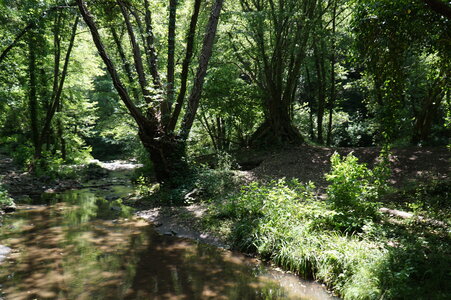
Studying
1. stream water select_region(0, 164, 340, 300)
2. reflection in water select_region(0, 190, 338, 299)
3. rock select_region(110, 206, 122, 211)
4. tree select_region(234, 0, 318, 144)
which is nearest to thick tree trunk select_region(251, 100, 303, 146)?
tree select_region(234, 0, 318, 144)

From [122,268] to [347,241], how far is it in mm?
3741

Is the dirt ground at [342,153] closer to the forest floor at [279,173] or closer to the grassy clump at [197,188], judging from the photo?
the forest floor at [279,173]

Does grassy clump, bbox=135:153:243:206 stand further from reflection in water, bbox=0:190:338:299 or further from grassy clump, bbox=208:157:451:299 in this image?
grassy clump, bbox=208:157:451:299

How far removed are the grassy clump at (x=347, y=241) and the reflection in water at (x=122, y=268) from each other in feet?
1.42

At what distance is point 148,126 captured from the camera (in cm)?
1054

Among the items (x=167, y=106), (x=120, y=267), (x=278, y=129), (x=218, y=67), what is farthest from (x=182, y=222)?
A: (x=218, y=67)

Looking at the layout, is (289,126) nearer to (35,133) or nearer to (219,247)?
(219,247)

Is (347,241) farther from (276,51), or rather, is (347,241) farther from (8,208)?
(276,51)

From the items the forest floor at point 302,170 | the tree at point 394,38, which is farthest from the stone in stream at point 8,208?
the tree at point 394,38

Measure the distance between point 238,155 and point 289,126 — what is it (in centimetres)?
264

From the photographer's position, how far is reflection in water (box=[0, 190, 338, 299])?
455 centimetres

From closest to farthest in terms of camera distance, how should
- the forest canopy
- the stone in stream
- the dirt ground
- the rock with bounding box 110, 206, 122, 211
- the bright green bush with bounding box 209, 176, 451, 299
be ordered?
the bright green bush with bounding box 209, 176, 451, 299, the forest canopy, the stone in stream, the dirt ground, the rock with bounding box 110, 206, 122, 211

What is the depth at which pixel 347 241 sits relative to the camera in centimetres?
522

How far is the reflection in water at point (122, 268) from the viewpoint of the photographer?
4.55 metres
